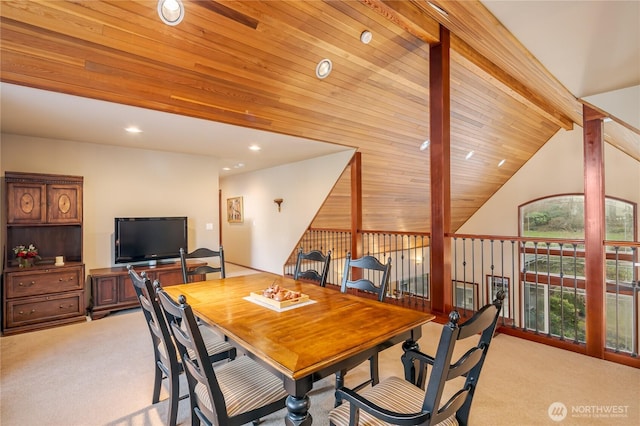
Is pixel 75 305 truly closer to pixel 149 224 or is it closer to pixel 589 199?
pixel 149 224

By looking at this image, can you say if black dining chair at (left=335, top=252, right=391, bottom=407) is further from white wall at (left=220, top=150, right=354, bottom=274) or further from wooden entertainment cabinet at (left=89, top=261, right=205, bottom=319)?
white wall at (left=220, top=150, right=354, bottom=274)

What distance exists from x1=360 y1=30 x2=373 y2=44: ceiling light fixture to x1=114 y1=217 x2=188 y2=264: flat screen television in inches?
148

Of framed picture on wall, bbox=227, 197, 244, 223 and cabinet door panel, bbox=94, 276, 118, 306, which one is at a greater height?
framed picture on wall, bbox=227, 197, 244, 223

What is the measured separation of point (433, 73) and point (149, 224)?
446 centimetres

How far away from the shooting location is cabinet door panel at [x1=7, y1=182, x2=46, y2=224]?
3.74 m

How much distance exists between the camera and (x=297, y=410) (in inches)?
54.5

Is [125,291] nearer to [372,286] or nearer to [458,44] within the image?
[372,286]

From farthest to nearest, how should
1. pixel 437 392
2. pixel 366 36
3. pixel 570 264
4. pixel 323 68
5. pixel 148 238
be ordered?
pixel 570 264 < pixel 148 238 < pixel 323 68 < pixel 366 36 < pixel 437 392

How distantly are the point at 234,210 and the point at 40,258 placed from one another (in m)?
4.51

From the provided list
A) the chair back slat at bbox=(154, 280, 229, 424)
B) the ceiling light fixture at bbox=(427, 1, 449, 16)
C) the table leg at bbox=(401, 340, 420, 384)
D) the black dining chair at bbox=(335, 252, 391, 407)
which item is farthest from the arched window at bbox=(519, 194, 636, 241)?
the chair back slat at bbox=(154, 280, 229, 424)

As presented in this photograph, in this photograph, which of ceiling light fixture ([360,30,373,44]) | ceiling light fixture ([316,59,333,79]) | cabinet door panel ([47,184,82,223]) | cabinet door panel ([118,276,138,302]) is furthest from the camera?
cabinet door panel ([118,276,138,302])

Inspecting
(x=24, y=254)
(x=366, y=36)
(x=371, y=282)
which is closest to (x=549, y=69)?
(x=366, y=36)

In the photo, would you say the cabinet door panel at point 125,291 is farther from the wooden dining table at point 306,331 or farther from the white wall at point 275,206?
the white wall at point 275,206

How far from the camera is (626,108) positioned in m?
3.57
